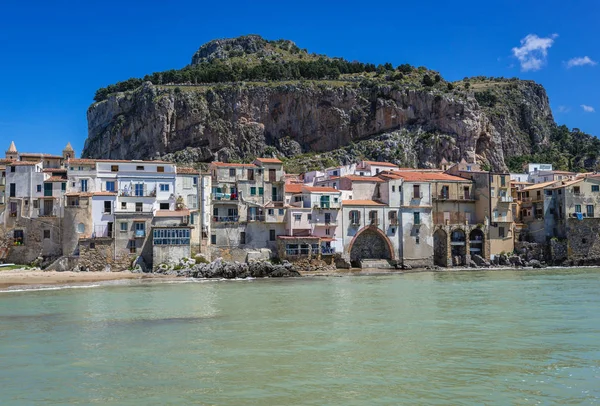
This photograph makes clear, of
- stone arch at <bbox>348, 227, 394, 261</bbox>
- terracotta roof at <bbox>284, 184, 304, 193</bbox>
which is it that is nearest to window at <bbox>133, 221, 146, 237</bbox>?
terracotta roof at <bbox>284, 184, 304, 193</bbox>

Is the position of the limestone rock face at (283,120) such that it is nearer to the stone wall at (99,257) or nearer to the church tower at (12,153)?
the church tower at (12,153)

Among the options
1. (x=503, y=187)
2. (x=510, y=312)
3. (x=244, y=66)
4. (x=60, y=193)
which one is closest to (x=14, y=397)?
(x=510, y=312)

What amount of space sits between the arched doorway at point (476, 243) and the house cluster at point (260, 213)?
12 centimetres

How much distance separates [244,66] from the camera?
156 m

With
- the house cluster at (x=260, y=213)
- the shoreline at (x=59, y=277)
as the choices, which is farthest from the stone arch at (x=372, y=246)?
the shoreline at (x=59, y=277)

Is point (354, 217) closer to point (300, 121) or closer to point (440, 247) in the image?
point (440, 247)

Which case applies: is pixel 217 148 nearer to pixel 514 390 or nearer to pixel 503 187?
pixel 503 187

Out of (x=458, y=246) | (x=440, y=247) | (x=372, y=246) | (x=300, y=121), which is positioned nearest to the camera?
(x=372, y=246)

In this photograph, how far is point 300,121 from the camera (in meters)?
136

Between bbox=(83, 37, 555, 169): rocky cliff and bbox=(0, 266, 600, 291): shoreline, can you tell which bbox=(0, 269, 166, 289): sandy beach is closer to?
bbox=(0, 266, 600, 291): shoreline

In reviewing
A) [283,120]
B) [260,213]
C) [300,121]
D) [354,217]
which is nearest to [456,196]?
[354,217]

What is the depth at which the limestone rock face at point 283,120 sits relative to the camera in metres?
130

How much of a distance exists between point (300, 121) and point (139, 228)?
8021 cm

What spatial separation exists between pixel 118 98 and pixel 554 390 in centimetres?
13660
